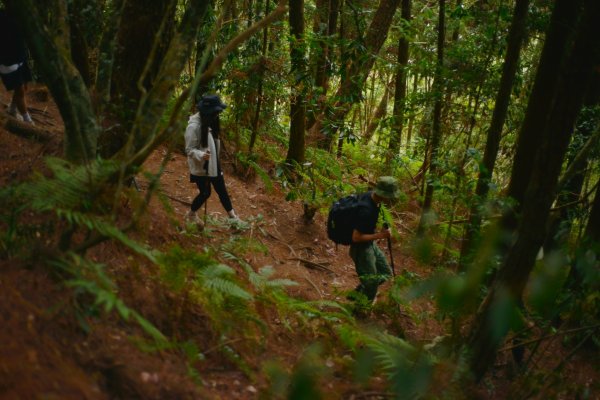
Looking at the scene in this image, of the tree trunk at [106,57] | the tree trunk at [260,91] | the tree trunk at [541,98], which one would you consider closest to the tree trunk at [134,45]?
the tree trunk at [106,57]

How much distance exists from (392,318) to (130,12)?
15.6 feet

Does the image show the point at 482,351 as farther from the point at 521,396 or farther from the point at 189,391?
the point at 189,391

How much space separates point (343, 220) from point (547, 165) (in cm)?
318

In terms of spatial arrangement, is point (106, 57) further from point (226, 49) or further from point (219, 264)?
point (219, 264)

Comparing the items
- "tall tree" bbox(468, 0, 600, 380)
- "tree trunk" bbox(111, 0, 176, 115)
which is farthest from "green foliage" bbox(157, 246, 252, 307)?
"tree trunk" bbox(111, 0, 176, 115)

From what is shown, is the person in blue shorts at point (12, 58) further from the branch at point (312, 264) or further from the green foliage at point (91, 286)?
the green foliage at point (91, 286)

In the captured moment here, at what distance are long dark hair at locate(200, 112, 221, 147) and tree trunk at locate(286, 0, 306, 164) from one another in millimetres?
1847

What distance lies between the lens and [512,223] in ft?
17.9

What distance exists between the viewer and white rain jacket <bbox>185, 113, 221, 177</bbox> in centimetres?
689

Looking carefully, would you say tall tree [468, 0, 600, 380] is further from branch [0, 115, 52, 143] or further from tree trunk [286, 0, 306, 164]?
branch [0, 115, 52, 143]

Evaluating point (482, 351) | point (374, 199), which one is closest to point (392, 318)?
point (374, 199)

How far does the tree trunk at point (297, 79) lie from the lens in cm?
826

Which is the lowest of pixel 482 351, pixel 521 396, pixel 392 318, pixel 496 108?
pixel 392 318

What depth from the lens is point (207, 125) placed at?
6898 mm
